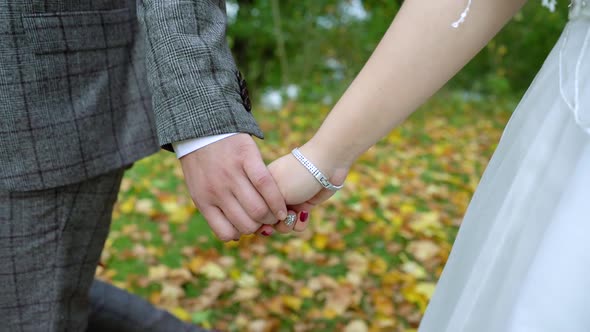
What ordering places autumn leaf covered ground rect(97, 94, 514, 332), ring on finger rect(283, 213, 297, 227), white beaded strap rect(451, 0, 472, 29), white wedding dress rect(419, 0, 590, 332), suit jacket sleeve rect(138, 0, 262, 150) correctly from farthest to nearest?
autumn leaf covered ground rect(97, 94, 514, 332) < ring on finger rect(283, 213, 297, 227) < suit jacket sleeve rect(138, 0, 262, 150) < white beaded strap rect(451, 0, 472, 29) < white wedding dress rect(419, 0, 590, 332)

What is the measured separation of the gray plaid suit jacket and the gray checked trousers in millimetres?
55

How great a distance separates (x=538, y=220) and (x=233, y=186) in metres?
0.50

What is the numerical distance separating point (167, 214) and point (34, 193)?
183 cm

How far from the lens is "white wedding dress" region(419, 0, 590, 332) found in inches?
31.3

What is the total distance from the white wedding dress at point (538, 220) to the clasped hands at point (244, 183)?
0.91 ft

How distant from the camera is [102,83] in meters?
1.31

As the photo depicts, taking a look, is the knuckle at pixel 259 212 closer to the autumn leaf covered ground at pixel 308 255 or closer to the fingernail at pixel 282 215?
the fingernail at pixel 282 215

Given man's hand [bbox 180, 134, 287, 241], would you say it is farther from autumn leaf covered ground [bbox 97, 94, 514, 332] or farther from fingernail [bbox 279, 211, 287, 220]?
autumn leaf covered ground [bbox 97, 94, 514, 332]

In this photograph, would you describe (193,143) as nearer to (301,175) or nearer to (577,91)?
(301,175)

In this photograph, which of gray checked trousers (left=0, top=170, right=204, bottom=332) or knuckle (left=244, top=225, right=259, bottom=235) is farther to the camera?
gray checked trousers (left=0, top=170, right=204, bottom=332)

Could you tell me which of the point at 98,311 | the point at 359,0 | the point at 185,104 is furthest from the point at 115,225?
the point at 359,0

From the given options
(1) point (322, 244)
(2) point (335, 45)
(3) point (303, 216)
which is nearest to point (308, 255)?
(1) point (322, 244)

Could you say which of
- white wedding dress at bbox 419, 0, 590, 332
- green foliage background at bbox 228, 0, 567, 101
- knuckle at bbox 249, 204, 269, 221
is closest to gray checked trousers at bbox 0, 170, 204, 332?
knuckle at bbox 249, 204, 269, 221

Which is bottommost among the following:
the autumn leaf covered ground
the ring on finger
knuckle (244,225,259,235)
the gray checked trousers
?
the autumn leaf covered ground
